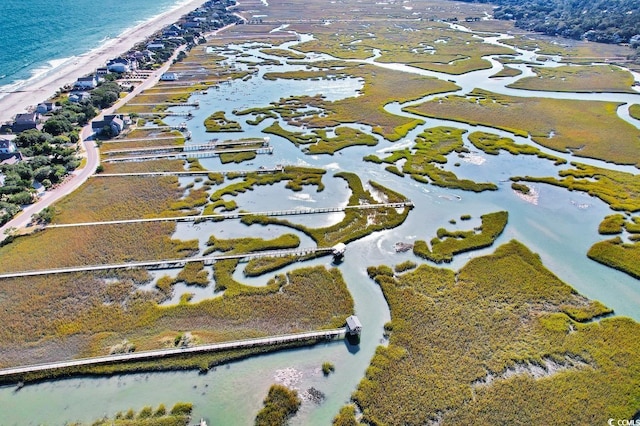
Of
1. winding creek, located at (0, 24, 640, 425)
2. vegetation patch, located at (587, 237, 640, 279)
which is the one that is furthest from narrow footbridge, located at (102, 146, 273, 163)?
vegetation patch, located at (587, 237, 640, 279)

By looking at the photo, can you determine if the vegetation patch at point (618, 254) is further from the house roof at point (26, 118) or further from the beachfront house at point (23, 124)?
the house roof at point (26, 118)

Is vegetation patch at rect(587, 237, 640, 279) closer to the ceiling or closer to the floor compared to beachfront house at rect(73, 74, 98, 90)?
closer to the floor

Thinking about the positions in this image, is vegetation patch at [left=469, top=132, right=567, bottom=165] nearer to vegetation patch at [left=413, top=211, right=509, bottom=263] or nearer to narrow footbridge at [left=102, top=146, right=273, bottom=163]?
vegetation patch at [left=413, top=211, right=509, bottom=263]

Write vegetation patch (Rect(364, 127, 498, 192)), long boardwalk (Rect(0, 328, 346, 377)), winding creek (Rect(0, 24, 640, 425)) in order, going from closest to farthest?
1. winding creek (Rect(0, 24, 640, 425))
2. long boardwalk (Rect(0, 328, 346, 377))
3. vegetation patch (Rect(364, 127, 498, 192))

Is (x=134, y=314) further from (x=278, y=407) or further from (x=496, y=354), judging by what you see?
(x=496, y=354)

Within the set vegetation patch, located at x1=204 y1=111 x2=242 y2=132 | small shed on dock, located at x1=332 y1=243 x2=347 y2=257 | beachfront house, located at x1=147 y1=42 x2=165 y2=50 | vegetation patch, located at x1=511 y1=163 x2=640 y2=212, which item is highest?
beachfront house, located at x1=147 y1=42 x2=165 y2=50

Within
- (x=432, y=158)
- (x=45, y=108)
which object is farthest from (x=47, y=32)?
(x=432, y=158)
